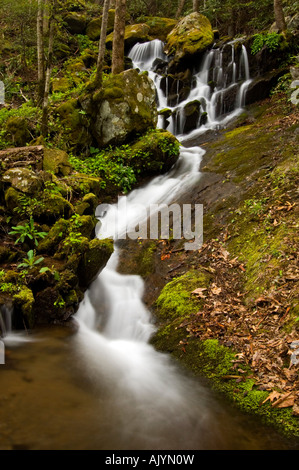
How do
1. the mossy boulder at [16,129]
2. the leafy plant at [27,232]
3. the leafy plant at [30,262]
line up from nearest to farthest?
1. the leafy plant at [30,262]
2. the leafy plant at [27,232]
3. the mossy boulder at [16,129]

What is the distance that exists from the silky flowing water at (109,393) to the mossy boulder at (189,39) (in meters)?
13.8

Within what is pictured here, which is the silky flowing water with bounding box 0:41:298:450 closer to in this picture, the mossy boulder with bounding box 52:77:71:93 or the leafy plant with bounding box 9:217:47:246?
the leafy plant with bounding box 9:217:47:246

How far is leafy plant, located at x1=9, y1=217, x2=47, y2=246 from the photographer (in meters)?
5.65

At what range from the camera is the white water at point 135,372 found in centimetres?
306

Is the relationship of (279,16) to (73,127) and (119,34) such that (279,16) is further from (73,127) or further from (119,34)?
(73,127)

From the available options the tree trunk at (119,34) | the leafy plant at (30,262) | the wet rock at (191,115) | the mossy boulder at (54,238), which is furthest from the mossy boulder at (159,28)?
the leafy plant at (30,262)

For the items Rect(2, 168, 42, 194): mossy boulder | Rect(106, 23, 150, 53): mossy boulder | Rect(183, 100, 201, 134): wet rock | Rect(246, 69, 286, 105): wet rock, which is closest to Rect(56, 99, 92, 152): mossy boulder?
Rect(2, 168, 42, 194): mossy boulder

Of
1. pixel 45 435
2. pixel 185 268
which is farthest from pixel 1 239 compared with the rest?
pixel 45 435

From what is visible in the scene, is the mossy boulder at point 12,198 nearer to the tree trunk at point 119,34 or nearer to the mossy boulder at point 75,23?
the tree trunk at point 119,34

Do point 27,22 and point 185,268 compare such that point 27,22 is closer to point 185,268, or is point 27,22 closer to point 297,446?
point 185,268

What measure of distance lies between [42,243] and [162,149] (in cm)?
548

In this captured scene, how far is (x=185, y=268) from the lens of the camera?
6117 mm

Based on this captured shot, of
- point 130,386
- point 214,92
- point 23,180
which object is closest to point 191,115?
point 214,92

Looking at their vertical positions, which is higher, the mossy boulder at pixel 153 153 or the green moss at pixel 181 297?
the mossy boulder at pixel 153 153
